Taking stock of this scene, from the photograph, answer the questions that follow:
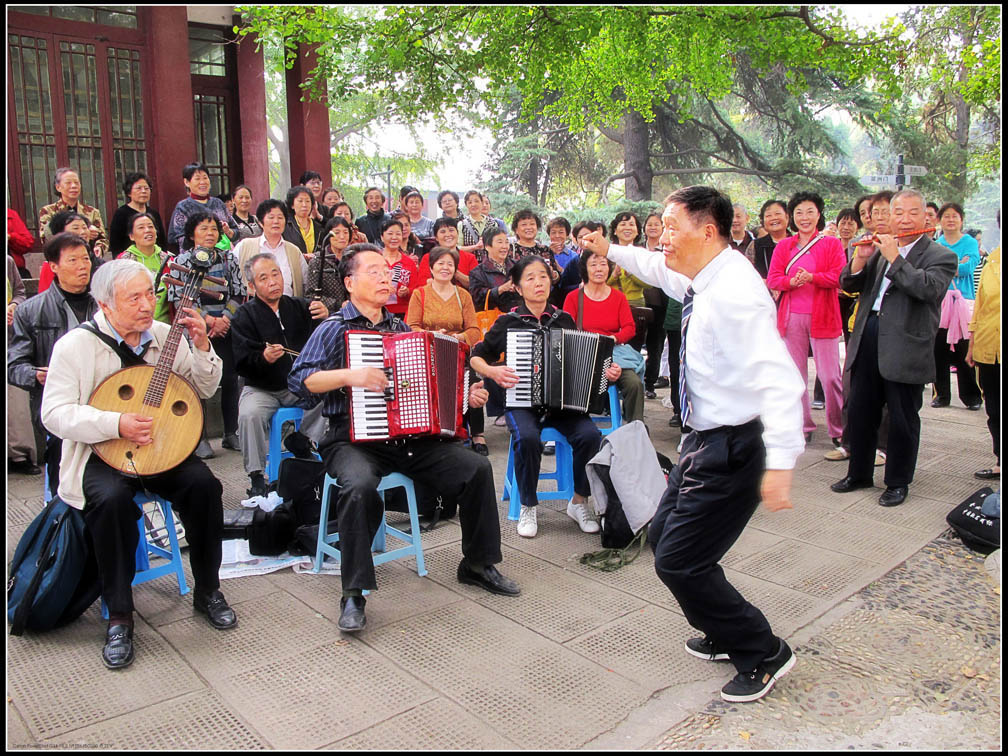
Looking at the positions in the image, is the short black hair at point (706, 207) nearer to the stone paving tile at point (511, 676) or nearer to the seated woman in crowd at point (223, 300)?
the stone paving tile at point (511, 676)

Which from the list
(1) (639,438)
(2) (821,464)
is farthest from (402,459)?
(2) (821,464)

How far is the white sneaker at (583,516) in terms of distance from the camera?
4809 millimetres

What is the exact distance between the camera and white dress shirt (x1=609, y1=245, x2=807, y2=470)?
2.69 metres

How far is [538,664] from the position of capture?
10.7 feet

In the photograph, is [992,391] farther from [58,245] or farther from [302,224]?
[58,245]

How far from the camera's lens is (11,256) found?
658cm

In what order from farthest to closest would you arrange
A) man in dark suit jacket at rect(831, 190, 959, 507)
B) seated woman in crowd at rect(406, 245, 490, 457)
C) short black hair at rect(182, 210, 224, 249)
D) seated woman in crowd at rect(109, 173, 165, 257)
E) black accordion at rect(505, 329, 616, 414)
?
1. seated woman in crowd at rect(109, 173, 165, 257)
2. short black hair at rect(182, 210, 224, 249)
3. seated woman in crowd at rect(406, 245, 490, 457)
4. man in dark suit jacket at rect(831, 190, 959, 507)
5. black accordion at rect(505, 329, 616, 414)

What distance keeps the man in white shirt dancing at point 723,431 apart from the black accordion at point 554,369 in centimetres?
180

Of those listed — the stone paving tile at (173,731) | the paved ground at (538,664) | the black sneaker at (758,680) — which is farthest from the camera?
the black sneaker at (758,680)

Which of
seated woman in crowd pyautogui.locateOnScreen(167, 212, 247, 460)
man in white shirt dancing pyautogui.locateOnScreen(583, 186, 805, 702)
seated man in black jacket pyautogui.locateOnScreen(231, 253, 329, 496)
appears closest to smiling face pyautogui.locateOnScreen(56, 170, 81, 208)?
seated woman in crowd pyautogui.locateOnScreen(167, 212, 247, 460)

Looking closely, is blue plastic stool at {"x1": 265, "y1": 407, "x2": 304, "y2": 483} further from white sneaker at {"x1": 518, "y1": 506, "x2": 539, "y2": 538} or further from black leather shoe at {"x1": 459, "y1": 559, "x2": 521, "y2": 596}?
black leather shoe at {"x1": 459, "y1": 559, "x2": 521, "y2": 596}

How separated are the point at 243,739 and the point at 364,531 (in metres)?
1.09

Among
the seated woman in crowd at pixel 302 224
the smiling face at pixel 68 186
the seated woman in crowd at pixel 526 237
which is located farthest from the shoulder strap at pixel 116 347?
the seated woman in crowd at pixel 526 237

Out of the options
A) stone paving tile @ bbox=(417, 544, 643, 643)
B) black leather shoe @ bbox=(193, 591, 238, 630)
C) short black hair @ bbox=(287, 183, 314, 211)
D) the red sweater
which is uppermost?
short black hair @ bbox=(287, 183, 314, 211)
